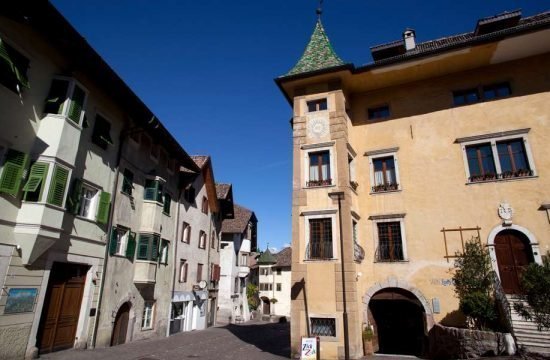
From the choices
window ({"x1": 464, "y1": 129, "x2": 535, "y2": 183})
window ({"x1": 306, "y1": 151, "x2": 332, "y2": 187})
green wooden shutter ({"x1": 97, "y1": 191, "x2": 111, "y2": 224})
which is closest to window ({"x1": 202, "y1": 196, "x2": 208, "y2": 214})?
green wooden shutter ({"x1": 97, "y1": 191, "x2": 111, "y2": 224})

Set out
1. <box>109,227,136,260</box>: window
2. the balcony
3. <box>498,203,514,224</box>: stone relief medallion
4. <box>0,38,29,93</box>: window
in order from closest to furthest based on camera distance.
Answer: <box>0,38,29,93</box>: window, <box>498,203,514,224</box>: stone relief medallion, <box>109,227,136,260</box>: window, the balcony

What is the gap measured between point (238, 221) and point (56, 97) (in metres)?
28.3

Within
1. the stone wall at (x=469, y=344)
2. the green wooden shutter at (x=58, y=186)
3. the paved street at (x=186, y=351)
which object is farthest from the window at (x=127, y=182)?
the stone wall at (x=469, y=344)

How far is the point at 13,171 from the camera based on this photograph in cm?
1173

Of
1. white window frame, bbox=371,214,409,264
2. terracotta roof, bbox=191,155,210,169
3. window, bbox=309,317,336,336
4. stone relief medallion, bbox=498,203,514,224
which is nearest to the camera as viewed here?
window, bbox=309,317,336,336

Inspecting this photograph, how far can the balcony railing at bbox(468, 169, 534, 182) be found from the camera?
15.9m

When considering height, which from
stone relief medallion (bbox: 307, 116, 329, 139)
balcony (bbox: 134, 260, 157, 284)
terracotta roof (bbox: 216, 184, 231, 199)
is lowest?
balcony (bbox: 134, 260, 157, 284)

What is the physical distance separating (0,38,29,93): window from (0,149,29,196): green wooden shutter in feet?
7.28

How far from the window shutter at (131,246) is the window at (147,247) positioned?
1.55 ft

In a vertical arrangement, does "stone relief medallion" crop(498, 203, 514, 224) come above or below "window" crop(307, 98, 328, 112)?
below

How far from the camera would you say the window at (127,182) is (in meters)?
18.6

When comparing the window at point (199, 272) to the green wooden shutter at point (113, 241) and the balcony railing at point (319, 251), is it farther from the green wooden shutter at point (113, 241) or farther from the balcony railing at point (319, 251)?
the balcony railing at point (319, 251)

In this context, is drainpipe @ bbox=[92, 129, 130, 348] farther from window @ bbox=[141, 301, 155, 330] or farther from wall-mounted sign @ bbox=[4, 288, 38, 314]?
window @ bbox=[141, 301, 155, 330]

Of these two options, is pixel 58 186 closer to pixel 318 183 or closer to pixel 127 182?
pixel 127 182
